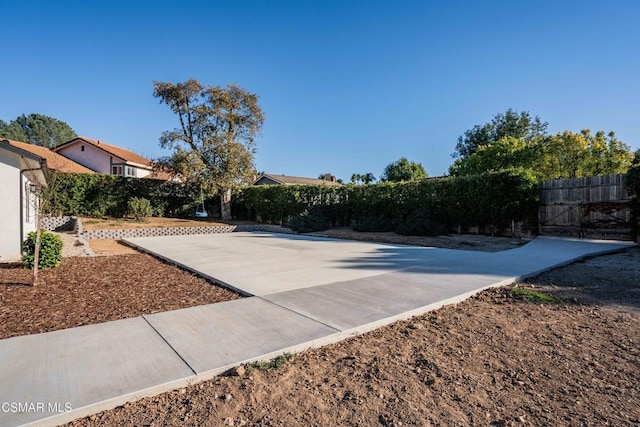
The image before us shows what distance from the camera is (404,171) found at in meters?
43.8

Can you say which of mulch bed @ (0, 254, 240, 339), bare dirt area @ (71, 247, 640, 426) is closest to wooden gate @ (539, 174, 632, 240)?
bare dirt area @ (71, 247, 640, 426)

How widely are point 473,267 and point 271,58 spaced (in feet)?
40.2

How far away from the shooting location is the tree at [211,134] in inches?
798

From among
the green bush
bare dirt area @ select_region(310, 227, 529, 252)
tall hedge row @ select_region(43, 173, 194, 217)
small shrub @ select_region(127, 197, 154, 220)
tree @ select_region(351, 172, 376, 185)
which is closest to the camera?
the green bush

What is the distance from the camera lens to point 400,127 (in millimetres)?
21562

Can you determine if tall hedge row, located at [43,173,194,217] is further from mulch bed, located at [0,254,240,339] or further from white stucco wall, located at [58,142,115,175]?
mulch bed, located at [0,254,240,339]

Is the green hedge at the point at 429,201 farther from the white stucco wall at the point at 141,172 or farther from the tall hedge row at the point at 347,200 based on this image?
the white stucco wall at the point at 141,172

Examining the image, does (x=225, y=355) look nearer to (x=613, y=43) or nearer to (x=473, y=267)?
(x=473, y=267)

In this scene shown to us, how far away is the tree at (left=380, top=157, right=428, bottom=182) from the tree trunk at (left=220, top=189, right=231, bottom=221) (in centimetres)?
2587

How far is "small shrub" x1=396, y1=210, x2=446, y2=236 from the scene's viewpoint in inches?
489

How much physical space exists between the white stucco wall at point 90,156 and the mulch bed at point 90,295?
79.3ft

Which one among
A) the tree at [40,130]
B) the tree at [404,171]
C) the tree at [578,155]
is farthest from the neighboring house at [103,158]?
the tree at [40,130]

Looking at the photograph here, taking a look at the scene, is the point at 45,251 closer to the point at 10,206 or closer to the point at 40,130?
the point at 10,206

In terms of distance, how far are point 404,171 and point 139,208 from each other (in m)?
33.0
